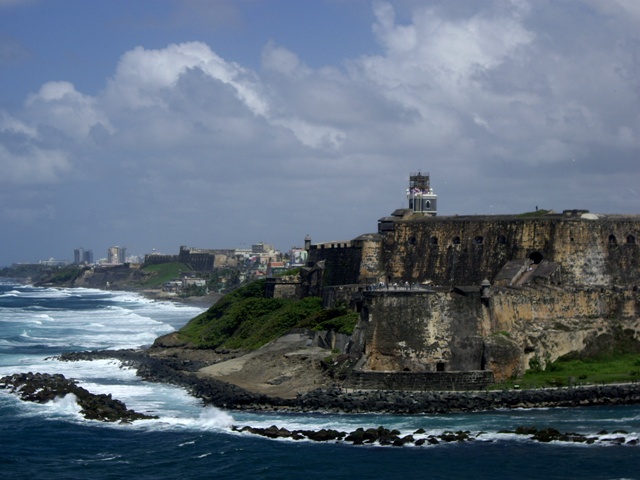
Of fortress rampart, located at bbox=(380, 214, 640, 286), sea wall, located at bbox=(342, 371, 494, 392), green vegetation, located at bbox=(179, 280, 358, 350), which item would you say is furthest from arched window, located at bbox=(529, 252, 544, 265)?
sea wall, located at bbox=(342, 371, 494, 392)

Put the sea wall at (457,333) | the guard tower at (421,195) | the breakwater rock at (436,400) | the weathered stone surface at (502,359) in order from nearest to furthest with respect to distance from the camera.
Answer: the breakwater rock at (436,400), the weathered stone surface at (502,359), the sea wall at (457,333), the guard tower at (421,195)

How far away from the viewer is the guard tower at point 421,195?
9900cm

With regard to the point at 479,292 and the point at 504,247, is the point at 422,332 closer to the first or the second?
the point at 479,292

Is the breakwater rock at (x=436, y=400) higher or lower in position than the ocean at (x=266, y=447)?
higher

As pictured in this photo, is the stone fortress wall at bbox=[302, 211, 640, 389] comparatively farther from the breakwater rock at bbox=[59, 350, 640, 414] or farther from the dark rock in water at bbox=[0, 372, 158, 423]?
the dark rock in water at bbox=[0, 372, 158, 423]

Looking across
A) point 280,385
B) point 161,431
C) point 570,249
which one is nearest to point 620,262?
point 570,249

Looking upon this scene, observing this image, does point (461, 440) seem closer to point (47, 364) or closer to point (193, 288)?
point (47, 364)

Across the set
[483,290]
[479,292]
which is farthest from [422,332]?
[483,290]

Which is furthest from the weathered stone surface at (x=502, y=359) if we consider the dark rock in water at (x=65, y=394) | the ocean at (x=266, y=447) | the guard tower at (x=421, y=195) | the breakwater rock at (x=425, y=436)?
the guard tower at (x=421, y=195)

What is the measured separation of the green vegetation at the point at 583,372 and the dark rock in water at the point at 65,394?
14851mm

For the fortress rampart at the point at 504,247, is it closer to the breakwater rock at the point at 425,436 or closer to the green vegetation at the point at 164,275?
the breakwater rock at the point at 425,436

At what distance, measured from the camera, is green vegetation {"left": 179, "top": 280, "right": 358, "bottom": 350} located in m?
60.4

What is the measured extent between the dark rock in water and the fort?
9.09m

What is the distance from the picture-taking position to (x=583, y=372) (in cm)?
4900
